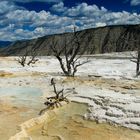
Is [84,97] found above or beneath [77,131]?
above

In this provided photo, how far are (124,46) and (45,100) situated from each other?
13053 centimetres

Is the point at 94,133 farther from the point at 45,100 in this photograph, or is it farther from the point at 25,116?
the point at 45,100

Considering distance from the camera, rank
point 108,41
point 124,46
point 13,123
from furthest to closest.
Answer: point 108,41 → point 124,46 → point 13,123

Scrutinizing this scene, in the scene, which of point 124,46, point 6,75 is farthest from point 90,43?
point 6,75

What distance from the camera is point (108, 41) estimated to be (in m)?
156

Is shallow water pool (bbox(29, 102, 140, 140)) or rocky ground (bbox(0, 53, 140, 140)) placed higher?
rocky ground (bbox(0, 53, 140, 140))

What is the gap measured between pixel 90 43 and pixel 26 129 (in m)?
145

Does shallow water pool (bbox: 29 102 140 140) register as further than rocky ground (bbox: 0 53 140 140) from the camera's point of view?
No

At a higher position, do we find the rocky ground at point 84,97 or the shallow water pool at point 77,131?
the rocky ground at point 84,97

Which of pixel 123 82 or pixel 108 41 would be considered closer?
pixel 123 82

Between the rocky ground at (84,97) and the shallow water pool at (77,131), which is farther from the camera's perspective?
the rocky ground at (84,97)

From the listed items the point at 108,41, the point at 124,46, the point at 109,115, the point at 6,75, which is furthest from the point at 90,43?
the point at 109,115

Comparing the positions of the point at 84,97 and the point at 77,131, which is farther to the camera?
the point at 84,97

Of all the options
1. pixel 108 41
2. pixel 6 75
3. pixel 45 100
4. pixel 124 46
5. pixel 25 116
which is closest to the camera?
pixel 25 116
